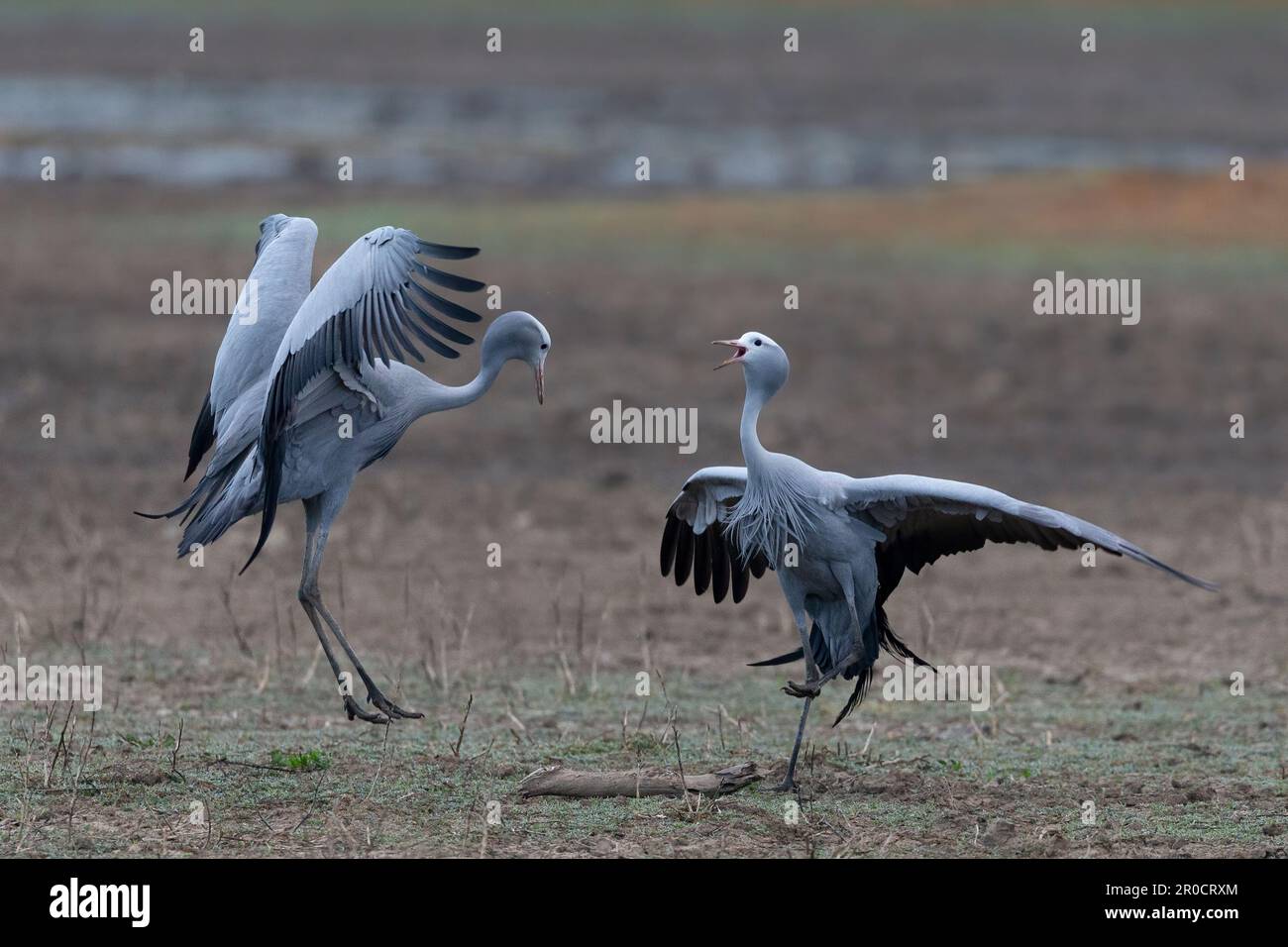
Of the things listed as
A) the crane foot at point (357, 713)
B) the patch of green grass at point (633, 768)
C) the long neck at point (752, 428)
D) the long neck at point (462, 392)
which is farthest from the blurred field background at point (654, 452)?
the long neck at point (462, 392)

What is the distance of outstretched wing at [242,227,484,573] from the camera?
22.9ft

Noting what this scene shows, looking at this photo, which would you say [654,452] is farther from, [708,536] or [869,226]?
[869,226]

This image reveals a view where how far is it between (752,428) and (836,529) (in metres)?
0.50

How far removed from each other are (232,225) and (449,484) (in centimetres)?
744

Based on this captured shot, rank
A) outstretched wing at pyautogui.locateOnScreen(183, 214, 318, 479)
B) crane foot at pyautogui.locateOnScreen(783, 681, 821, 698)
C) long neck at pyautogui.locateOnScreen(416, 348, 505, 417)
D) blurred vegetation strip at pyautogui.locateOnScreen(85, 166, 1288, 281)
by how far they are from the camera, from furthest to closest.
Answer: blurred vegetation strip at pyautogui.locateOnScreen(85, 166, 1288, 281), outstretched wing at pyautogui.locateOnScreen(183, 214, 318, 479), long neck at pyautogui.locateOnScreen(416, 348, 505, 417), crane foot at pyautogui.locateOnScreen(783, 681, 821, 698)

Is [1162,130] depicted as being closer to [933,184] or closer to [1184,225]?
[933,184]

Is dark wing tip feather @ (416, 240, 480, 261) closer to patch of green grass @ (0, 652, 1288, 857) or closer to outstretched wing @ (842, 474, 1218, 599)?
outstretched wing @ (842, 474, 1218, 599)

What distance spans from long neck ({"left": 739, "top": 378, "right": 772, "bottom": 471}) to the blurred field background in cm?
123

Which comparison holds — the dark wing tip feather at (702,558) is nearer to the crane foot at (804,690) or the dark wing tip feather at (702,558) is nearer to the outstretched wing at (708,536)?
the outstretched wing at (708,536)

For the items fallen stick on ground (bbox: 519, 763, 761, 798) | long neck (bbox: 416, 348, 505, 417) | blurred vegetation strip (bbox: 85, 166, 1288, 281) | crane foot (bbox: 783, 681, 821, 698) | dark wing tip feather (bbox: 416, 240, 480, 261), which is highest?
blurred vegetation strip (bbox: 85, 166, 1288, 281)

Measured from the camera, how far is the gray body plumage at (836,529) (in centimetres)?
693

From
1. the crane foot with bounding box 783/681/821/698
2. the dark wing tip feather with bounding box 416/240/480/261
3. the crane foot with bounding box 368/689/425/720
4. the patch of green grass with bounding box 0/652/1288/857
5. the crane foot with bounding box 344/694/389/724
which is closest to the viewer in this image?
the patch of green grass with bounding box 0/652/1288/857

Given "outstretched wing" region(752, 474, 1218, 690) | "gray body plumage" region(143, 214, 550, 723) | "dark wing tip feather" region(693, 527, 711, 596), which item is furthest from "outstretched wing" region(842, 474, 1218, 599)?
"gray body plumage" region(143, 214, 550, 723)
